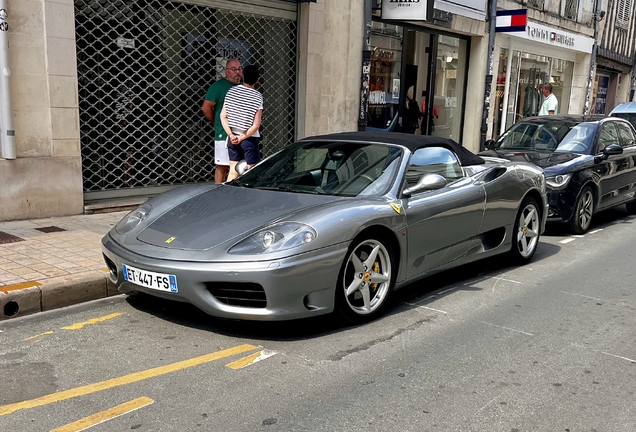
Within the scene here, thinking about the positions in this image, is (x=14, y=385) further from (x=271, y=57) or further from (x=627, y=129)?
(x=627, y=129)

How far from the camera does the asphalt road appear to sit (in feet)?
10.5

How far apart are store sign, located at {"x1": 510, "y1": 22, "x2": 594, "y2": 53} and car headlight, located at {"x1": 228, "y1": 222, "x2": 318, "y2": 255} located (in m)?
15.3

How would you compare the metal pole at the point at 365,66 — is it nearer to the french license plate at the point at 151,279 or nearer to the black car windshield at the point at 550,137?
the black car windshield at the point at 550,137

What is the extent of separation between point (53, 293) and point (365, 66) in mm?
8438

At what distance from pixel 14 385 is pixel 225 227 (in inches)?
62.8

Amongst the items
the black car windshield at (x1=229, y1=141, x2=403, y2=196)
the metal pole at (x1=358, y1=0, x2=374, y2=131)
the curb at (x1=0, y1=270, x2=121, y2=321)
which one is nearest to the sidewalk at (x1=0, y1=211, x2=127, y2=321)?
the curb at (x1=0, y1=270, x2=121, y2=321)

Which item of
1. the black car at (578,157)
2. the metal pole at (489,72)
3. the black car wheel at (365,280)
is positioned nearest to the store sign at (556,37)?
the metal pole at (489,72)

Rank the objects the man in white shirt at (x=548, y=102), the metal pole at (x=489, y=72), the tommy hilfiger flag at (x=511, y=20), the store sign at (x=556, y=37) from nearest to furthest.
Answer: the tommy hilfiger flag at (x=511, y=20) → the man in white shirt at (x=548, y=102) → the metal pole at (x=489, y=72) → the store sign at (x=556, y=37)

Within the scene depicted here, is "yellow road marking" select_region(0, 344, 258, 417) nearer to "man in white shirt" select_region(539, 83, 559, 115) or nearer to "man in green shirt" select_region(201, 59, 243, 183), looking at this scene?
"man in green shirt" select_region(201, 59, 243, 183)

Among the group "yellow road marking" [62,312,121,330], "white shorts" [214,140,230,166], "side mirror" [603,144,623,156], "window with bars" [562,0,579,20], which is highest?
"window with bars" [562,0,579,20]

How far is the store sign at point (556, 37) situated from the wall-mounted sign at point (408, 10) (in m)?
6.64

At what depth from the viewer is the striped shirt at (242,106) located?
760cm

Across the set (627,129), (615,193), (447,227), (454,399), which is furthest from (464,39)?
(454,399)

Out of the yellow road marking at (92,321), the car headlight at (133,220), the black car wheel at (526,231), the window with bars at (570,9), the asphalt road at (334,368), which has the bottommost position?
the yellow road marking at (92,321)
